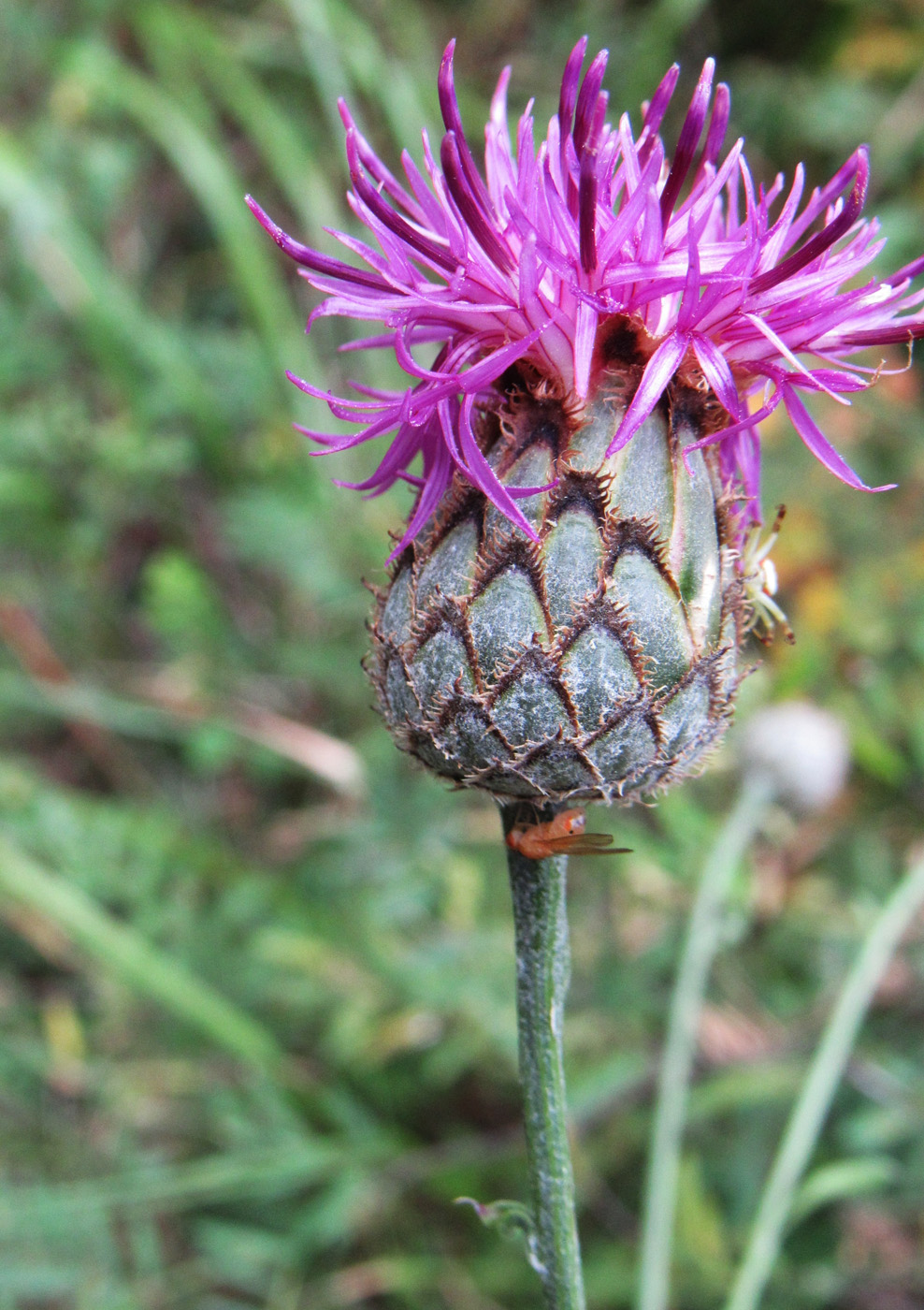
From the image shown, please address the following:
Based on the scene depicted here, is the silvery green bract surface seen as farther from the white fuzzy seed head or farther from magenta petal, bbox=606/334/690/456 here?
the white fuzzy seed head

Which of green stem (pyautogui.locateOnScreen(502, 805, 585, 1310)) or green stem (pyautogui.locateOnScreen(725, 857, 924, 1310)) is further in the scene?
green stem (pyautogui.locateOnScreen(725, 857, 924, 1310))

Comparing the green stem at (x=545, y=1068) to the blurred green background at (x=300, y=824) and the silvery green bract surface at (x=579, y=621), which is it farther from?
the blurred green background at (x=300, y=824)

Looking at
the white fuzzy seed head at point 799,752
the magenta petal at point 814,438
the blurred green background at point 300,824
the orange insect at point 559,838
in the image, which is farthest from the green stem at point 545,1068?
the white fuzzy seed head at point 799,752

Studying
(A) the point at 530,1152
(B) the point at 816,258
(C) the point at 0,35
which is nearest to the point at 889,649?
(B) the point at 816,258

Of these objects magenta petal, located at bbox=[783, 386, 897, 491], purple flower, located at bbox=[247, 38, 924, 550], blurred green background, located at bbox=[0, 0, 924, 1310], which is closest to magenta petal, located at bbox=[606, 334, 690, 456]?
purple flower, located at bbox=[247, 38, 924, 550]

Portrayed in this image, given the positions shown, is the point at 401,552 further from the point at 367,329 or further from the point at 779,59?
the point at 779,59

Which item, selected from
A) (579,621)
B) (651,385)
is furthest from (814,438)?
(579,621)

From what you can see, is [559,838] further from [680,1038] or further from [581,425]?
[680,1038]
